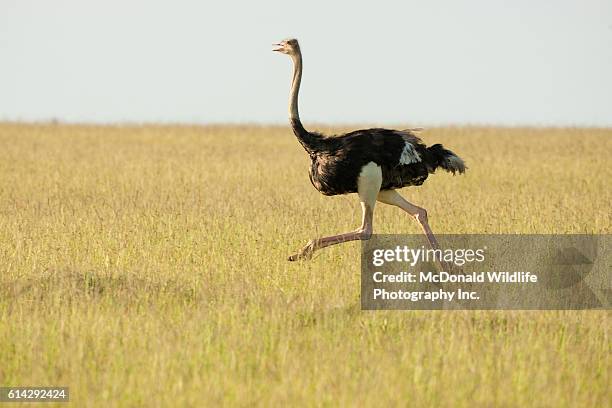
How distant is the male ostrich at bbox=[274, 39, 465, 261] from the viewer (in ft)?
33.6

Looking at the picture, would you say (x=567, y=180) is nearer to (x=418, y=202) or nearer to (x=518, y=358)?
(x=418, y=202)

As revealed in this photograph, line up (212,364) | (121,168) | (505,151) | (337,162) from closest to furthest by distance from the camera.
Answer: (212,364)
(337,162)
(121,168)
(505,151)

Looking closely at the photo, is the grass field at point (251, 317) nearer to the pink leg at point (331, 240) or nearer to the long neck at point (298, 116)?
the pink leg at point (331, 240)

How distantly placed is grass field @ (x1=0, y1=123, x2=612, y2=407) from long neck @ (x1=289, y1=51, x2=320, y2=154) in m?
1.11

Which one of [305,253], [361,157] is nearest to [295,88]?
[361,157]

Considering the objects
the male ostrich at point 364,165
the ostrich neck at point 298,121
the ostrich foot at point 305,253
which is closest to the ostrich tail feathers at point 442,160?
the male ostrich at point 364,165

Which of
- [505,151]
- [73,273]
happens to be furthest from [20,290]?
[505,151]

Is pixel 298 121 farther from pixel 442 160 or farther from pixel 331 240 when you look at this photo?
pixel 442 160

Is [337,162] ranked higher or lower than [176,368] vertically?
higher

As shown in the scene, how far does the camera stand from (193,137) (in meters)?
35.5

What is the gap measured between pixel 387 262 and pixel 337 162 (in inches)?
40.8

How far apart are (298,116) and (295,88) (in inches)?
11.7

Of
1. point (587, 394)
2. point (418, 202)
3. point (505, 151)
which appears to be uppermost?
point (505, 151)

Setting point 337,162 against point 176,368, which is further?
point 337,162
